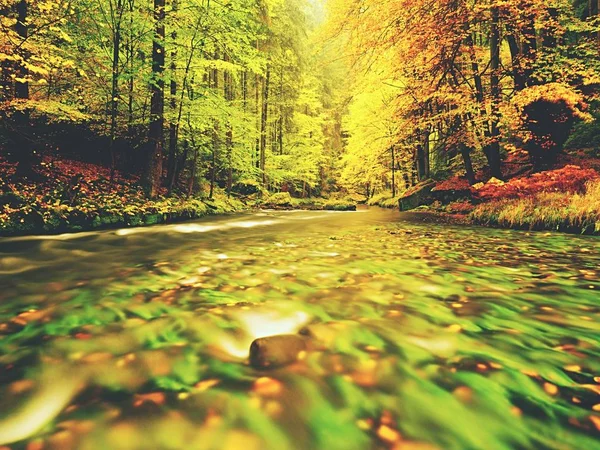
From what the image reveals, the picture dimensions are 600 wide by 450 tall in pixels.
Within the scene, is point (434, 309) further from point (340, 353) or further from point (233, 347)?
point (233, 347)

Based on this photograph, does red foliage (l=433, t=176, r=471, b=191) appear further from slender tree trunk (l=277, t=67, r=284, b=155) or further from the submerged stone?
slender tree trunk (l=277, t=67, r=284, b=155)

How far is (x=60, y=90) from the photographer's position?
36.1ft

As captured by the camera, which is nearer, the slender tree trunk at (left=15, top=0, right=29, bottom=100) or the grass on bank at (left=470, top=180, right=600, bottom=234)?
the grass on bank at (left=470, top=180, right=600, bottom=234)

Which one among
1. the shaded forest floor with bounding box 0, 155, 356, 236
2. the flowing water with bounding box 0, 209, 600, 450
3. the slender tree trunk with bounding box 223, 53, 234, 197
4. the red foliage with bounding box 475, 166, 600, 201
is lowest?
the flowing water with bounding box 0, 209, 600, 450

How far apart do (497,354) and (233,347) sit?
170 cm


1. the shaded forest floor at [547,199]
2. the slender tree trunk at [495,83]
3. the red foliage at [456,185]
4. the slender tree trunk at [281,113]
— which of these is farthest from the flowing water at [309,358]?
the slender tree trunk at [281,113]

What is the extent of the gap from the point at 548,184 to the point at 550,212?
144 cm

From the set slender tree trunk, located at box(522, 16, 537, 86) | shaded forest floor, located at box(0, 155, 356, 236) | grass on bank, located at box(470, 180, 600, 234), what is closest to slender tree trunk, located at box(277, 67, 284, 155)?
shaded forest floor, located at box(0, 155, 356, 236)

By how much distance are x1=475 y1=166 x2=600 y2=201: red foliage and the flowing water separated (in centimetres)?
543

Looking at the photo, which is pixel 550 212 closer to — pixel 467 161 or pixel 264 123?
pixel 467 161

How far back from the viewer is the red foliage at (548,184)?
8148mm

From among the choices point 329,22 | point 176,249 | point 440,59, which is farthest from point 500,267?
point 329,22

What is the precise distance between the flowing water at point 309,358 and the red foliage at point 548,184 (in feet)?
17.8

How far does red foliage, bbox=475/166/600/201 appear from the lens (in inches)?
321
